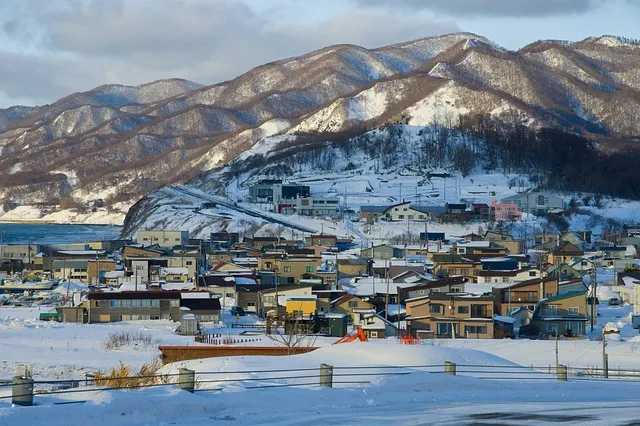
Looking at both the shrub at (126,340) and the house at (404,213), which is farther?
the house at (404,213)

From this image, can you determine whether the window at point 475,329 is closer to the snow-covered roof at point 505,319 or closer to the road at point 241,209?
the snow-covered roof at point 505,319

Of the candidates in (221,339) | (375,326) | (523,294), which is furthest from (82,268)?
(221,339)

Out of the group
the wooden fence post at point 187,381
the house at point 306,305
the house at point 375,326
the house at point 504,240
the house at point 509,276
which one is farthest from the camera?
the house at point 504,240

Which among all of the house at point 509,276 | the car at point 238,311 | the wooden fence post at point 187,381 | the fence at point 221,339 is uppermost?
the wooden fence post at point 187,381

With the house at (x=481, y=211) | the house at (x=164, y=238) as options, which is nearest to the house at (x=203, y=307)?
the house at (x=164, y=238)

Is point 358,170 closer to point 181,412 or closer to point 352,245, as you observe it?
point 352,245

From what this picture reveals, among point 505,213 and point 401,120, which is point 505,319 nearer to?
point 505,213

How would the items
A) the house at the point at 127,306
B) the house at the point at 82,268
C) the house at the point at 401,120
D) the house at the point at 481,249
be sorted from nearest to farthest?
the house at the point at 127,306, the house at the point at 82,268, the house at the point at 481,249, the house at the point at 401,120
